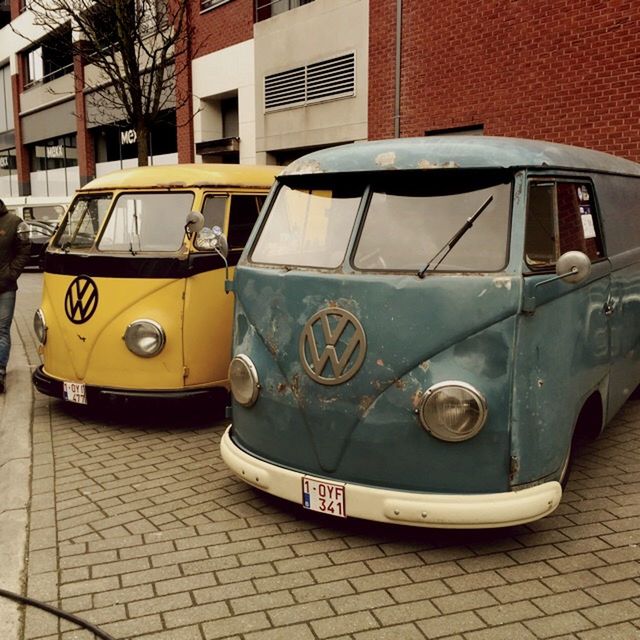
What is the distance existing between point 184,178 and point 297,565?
3.55 m

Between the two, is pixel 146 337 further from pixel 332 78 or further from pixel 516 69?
pixel 332 78

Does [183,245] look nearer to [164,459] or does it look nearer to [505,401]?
[164,459]

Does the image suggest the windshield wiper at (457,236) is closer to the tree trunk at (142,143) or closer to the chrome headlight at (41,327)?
the chrome headlight at (41,327)

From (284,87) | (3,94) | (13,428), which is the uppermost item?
(3,94)

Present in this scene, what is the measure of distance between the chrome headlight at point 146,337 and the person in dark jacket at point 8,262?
84.4 inches

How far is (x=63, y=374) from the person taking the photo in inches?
242

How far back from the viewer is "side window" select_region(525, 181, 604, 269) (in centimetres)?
386

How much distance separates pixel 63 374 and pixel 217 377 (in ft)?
4.22

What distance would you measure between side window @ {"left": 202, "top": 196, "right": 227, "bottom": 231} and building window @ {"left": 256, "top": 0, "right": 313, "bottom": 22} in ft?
36.0

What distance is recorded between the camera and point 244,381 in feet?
14.0

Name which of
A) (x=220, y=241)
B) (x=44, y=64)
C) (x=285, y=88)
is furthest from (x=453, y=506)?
(x=44, y=64)

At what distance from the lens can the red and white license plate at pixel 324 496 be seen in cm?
383

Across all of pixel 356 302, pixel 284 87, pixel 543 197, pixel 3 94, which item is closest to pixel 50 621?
pixel 356 302

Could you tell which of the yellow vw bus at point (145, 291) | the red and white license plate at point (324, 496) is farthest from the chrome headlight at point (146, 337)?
the red and white license plate at point (324, 496)
